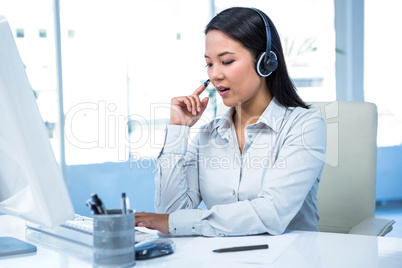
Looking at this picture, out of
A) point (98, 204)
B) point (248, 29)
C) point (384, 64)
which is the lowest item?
point (98, 204)

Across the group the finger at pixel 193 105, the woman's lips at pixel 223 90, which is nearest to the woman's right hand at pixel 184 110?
the finger at pixel 193 105

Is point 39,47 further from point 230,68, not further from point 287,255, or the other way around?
point 287,255

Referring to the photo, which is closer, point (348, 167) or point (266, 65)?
point (266, 65)

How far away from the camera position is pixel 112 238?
88 cm

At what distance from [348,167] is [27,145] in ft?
3.95

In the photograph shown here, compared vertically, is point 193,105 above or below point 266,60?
below

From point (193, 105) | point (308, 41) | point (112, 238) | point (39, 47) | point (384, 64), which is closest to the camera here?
point (112, 238)

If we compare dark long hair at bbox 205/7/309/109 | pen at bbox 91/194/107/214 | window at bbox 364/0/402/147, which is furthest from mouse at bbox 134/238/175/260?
window at bbox 364/0/402/147

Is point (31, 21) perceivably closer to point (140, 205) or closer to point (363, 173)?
point (140, 205)

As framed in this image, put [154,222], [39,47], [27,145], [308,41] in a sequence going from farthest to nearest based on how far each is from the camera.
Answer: [308,41]
[39,47]
[154,222]
[27,145]

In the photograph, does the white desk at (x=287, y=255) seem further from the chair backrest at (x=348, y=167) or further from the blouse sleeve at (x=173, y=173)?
the chair backrest at (x=348, y=167)

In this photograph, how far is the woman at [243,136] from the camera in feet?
4.66

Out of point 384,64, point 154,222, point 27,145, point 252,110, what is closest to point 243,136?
point 252,110

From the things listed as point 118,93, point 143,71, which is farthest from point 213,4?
point 118,93
